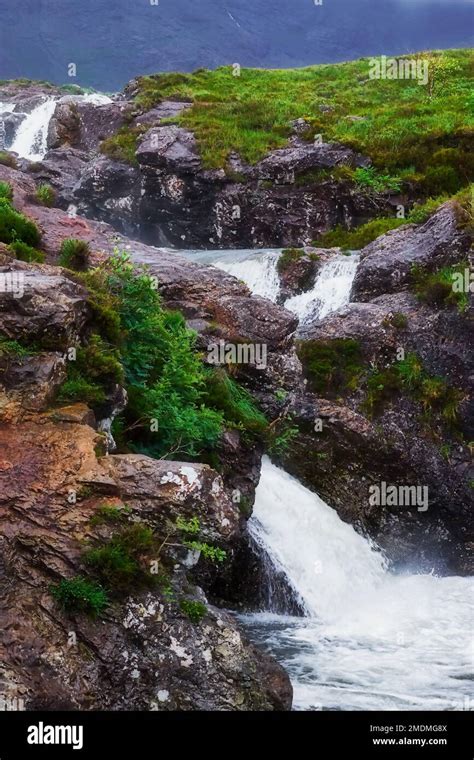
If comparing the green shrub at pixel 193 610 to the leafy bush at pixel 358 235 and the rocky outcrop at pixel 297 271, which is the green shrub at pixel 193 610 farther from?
the leafy bush at pixel 358 235

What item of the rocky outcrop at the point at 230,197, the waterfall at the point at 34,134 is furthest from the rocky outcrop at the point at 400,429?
the waterfall at the point at 34,134

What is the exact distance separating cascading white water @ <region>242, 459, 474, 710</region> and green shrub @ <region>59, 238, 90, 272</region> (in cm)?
527

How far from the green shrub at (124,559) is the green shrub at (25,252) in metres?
5.78

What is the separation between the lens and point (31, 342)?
909 centimetres

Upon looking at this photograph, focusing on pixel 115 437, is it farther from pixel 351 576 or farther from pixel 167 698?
pixel 351 576

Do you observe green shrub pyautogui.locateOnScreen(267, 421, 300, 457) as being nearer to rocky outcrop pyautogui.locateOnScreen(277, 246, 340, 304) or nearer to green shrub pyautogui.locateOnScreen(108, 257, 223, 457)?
green shrub pyautogui.locateOnScreen(108, 257, 223, 457)

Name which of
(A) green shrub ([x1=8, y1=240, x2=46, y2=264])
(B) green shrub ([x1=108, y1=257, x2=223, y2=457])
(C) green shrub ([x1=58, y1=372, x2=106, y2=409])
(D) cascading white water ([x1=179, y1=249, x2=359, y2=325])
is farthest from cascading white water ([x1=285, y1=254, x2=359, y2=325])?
(C) green shrub ([x1=58, y1=372, x2=106, y2=409])

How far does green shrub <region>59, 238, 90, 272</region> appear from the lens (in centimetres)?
1281

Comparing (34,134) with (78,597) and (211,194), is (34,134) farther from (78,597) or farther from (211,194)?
(78,597)

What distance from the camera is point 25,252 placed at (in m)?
→ 12.2

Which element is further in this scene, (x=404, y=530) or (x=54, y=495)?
(x=404, y=530)

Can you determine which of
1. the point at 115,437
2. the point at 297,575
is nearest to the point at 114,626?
the point at 115,437

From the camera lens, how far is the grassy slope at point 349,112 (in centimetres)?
2705

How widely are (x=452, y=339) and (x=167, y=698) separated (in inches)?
464
